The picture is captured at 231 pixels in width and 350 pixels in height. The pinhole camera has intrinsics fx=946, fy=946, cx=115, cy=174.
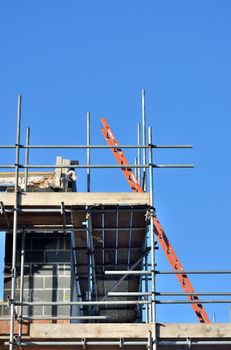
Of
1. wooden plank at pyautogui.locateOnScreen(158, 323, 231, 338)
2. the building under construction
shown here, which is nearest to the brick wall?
the building under construction

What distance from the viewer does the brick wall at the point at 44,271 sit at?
18141mm

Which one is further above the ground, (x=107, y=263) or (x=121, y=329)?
(x=107, y=263)

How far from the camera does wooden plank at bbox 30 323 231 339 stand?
53.0ft

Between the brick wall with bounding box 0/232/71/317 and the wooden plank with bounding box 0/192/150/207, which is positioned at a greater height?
the wooden plank with bounding box 0/192/150/207

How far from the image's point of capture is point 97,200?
55.8ft

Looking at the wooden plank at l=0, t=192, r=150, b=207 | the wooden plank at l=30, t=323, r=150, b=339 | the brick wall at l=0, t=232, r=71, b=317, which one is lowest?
the wooden plank at l=30, t=323, r=150, b=339

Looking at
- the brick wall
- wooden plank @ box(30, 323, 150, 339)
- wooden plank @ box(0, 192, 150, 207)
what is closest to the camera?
wooden plank @ box(30, 323, 150, 339)

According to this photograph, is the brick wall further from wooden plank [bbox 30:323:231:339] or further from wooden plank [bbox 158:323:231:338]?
wooden plank [bbox 158:323:231:338]

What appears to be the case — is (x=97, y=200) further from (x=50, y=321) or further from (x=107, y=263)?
(x=107, y=263)

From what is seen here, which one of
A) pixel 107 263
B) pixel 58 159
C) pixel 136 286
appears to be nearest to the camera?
pixel 58 159

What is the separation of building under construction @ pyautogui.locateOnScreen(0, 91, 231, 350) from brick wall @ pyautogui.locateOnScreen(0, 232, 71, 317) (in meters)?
0.02

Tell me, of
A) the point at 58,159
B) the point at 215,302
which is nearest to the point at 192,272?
the point at 215,302

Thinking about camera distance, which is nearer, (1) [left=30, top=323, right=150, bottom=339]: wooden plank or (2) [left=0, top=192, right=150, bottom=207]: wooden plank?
(1) [left=30, top=323, right=150, bottom=339]: wooden plank

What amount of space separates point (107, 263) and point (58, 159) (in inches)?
115
